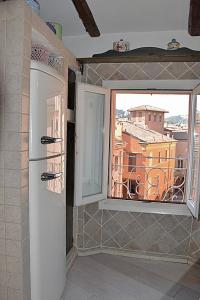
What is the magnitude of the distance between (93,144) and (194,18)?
1.38 m

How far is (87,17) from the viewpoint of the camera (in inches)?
76.6

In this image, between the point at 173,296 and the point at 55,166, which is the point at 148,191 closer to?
the point at 173,296

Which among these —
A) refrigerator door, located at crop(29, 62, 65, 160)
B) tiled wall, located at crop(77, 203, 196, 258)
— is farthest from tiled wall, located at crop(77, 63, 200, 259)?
refrigerator door, located at crop(29, 62, 65, 160)

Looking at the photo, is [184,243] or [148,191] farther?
[148,191]

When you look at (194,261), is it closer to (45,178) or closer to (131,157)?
(131,157)

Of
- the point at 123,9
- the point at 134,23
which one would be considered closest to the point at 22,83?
the point at 123,9

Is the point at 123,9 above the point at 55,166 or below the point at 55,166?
above

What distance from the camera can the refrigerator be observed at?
51.8 inches

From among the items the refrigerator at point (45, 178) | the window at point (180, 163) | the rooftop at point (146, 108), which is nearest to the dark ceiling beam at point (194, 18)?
the rooftop at point (146, 108)

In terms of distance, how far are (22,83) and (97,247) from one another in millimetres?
1917

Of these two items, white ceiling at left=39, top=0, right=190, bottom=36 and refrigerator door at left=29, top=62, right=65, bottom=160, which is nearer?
refrigerator door at left=29, top=62, right=65, bottom=160

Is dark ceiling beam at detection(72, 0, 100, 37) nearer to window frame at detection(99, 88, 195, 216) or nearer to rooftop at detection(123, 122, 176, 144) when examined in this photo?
window frame at detection(99, 88, 195, 216)

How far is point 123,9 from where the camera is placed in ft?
6.13

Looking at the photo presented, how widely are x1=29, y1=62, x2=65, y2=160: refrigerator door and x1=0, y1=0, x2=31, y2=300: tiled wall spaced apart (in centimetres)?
4
